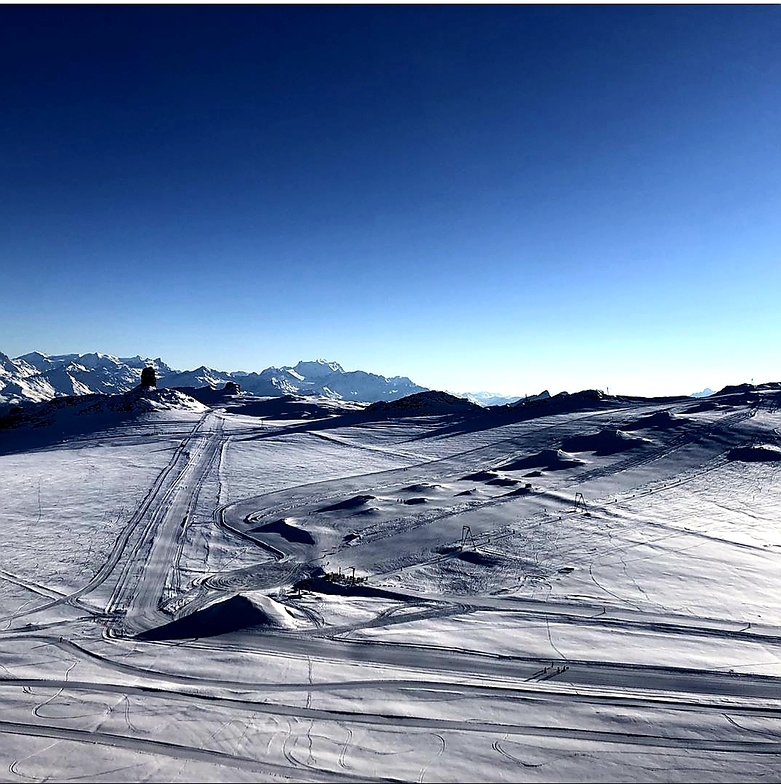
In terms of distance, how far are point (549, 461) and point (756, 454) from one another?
14338 mm

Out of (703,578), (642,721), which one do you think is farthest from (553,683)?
(703,578)

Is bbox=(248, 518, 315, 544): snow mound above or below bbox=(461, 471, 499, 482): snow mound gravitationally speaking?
below

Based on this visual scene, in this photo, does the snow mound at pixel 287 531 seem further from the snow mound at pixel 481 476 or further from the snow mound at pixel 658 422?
the snow mound at pixel 658 422

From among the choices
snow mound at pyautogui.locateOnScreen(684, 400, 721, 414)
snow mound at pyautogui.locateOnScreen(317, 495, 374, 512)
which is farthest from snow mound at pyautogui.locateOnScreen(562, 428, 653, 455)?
snow mound at pyautogui.locateOnScreen(317, 495, 374, 512)

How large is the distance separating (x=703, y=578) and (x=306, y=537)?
1563 cm

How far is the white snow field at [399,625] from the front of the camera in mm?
8094

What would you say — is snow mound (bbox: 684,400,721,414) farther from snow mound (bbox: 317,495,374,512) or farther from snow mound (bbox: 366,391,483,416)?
snow mound (bbox: 317,495,374,512)

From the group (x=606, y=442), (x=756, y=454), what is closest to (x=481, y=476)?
(x=606, y=442)

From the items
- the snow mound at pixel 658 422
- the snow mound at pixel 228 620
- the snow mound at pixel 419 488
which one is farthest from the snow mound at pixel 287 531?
the snow mound at pixel 658 422

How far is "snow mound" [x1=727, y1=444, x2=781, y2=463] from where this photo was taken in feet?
108

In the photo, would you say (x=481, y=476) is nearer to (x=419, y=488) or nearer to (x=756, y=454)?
(x=419, y=488)

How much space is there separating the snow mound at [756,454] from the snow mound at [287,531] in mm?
30959

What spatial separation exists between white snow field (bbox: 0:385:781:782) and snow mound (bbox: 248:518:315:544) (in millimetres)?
143

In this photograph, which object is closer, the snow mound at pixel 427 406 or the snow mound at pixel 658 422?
the snow mound at pixel 658 422
